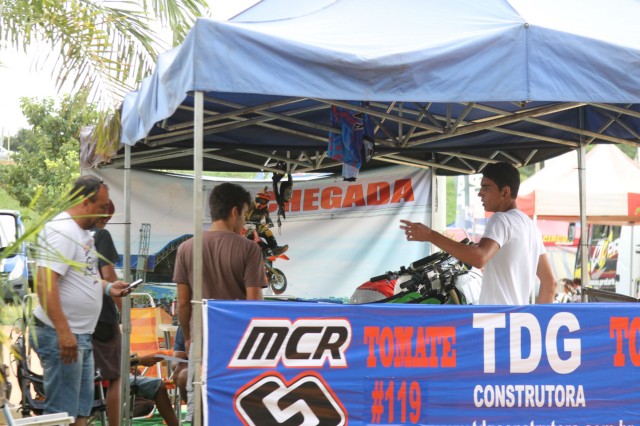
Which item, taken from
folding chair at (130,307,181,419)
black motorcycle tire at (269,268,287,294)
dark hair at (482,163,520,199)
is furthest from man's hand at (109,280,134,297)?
black motorcycle tire at (269,268,287,294)

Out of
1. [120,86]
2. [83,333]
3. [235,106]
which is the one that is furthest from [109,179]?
[83,333]

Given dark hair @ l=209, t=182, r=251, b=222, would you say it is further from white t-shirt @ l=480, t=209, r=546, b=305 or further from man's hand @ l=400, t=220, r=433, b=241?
white t-shirt @ l=480, t=209, r=546, b=305

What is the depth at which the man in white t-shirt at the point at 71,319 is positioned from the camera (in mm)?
5375

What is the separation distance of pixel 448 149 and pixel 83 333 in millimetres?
5202

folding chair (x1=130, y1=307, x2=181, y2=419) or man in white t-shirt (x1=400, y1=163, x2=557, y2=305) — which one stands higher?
man in white t-shirt (x1=400, y1=163, x2=557, y2=305)

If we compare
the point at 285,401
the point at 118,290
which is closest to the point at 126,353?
the point at 118,290

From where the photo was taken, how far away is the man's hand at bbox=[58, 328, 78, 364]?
532cm

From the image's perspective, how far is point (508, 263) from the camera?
221 inches

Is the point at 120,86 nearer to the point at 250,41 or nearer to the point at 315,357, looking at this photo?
the point at 250,41

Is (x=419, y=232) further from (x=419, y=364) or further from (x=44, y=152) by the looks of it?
(x=44, y=152)

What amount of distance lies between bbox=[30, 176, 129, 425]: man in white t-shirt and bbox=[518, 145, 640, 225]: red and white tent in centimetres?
950

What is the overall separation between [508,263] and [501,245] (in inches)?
5.9

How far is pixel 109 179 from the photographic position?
33.9 ft

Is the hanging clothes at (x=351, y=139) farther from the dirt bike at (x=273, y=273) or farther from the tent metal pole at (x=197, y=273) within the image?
the tent metal pole at (x=197, y=273)
